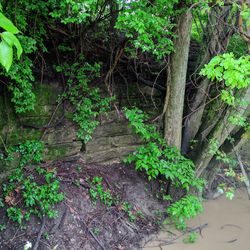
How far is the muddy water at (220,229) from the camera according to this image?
414cm

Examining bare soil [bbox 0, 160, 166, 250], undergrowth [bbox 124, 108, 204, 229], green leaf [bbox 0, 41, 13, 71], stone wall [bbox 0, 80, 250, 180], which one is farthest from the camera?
undergrowth [bbox 124, 108, 204, 229]

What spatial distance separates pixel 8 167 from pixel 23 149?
277 mm

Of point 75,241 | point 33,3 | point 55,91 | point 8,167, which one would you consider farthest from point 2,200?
point 33,3

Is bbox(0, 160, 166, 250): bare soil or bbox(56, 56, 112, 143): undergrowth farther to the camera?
bbox(56, 56, 112, 143): undergrowth

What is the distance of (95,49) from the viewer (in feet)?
14.3

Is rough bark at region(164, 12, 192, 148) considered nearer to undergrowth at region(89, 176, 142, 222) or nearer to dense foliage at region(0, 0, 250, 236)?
dense foliage at region(0, 0, 250, 236)

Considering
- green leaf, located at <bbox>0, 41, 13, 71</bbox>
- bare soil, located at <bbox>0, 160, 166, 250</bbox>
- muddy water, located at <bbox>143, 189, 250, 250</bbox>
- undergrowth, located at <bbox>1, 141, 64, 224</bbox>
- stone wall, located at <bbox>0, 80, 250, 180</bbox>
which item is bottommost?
muddy water, located at <bbox>143, 189, 250, 250</bbox>

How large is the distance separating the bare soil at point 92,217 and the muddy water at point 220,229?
0.29m

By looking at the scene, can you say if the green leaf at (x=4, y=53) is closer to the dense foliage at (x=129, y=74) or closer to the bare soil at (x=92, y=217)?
the dense foliage at (x=129, y=74)

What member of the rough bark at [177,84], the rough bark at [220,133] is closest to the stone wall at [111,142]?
the rough bark at [177,84]

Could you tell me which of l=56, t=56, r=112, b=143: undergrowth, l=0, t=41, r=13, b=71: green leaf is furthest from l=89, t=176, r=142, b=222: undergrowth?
l=0, t=41, r=13, b=71: green leaf

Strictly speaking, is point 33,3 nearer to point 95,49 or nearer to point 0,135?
point 95,49

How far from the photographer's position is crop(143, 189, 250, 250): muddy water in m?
4.14

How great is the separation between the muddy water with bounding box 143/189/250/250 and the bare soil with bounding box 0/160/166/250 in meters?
0.29
